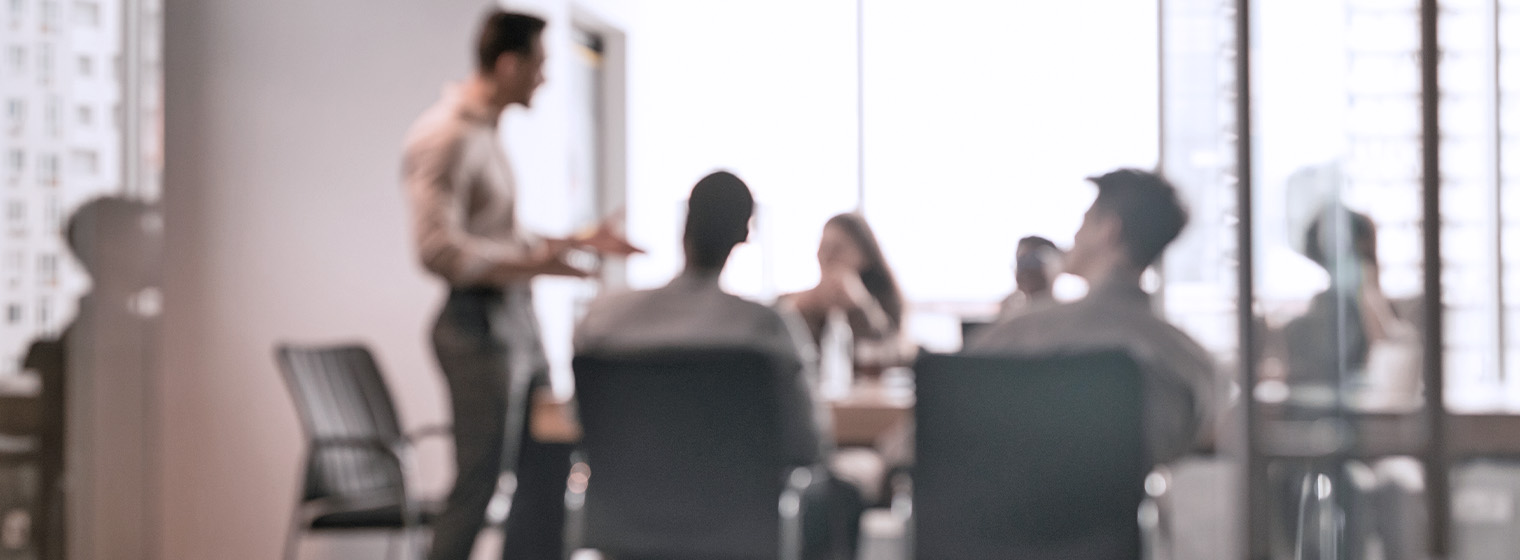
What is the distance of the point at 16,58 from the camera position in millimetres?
3410

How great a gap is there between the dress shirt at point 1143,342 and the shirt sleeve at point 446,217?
109cm

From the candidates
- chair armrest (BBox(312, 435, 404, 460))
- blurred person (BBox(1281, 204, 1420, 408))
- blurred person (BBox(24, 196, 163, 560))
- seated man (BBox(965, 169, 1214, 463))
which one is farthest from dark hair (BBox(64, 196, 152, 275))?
blurred person (BBox(1281, 204, 1420, 408))

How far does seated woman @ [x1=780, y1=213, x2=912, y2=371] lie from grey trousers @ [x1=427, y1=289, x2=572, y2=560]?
0.93m

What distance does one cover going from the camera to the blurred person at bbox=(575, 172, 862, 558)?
2.62 meters

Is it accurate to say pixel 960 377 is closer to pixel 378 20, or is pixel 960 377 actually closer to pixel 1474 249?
pixel 1474 249

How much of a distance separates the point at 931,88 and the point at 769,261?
1.25 meters

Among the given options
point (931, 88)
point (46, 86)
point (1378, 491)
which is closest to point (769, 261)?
point (931, 88)

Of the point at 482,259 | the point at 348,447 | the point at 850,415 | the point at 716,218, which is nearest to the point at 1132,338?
the point at 850,415

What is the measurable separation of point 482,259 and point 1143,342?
142 centimetres

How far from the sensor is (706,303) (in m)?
2.79

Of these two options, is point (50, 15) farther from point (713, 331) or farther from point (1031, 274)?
point (1031, 274)

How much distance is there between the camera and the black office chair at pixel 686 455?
98.3 inches

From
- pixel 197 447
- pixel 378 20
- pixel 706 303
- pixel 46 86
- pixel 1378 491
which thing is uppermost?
pixel 378 20

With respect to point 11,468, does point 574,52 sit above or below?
above
